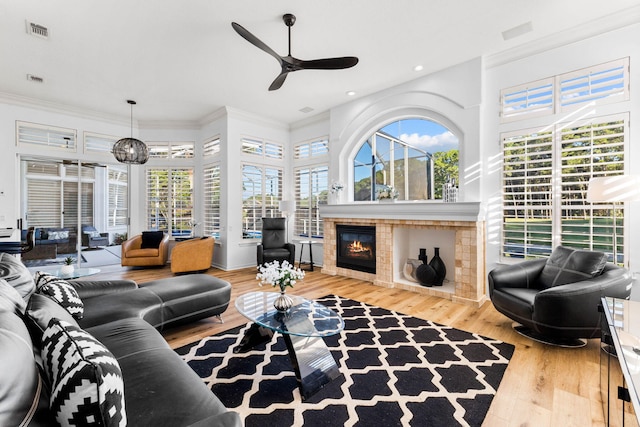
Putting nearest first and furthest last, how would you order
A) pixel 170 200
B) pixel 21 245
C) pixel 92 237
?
pixel 21 245, pixel 92 237, pixel 170 200

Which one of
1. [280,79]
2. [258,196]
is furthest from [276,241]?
[280,79]

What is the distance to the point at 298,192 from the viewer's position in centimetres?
689

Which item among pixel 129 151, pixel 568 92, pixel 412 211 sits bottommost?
pixel 412 211

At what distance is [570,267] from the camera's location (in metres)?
2.95

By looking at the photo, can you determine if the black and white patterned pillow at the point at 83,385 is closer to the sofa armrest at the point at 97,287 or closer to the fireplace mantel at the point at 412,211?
the sofa armrest at the point at 97,287

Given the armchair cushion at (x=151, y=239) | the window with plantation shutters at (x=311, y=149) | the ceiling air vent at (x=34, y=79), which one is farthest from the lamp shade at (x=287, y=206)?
the ceiling air vent at (x=34, y=79)

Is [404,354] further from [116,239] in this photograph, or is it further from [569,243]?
[116,239]

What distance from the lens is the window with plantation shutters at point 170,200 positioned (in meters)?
6.70

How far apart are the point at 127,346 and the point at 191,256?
400 centimetres

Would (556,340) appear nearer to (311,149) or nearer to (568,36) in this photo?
(568,36)

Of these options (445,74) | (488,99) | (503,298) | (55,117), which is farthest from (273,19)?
(55,117)

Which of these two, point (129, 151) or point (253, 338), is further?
point (129, 151)

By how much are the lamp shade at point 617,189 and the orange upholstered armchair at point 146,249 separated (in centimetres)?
690

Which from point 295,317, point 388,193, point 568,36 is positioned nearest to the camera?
point 295,317
